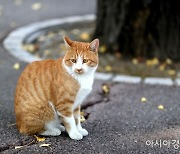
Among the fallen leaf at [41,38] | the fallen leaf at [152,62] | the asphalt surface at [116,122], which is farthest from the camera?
the fallen leaf at [41,38]

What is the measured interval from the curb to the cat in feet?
7.12

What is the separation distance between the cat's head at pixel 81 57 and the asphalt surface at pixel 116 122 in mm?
725

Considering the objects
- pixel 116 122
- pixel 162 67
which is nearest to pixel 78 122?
pixel 116 122

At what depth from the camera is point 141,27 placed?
693cm

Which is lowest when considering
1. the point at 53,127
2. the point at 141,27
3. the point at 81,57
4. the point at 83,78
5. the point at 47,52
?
the point at 47,52

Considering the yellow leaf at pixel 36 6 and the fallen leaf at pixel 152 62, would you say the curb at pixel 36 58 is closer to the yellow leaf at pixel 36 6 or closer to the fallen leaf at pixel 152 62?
the fallen leaf at pixel 152 62

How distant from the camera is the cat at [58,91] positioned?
3.81 metres

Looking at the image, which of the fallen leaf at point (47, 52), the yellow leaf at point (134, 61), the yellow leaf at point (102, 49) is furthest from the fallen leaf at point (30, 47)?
the yellow leaf at point (134, 61)

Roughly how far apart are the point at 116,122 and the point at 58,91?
102 centimetres

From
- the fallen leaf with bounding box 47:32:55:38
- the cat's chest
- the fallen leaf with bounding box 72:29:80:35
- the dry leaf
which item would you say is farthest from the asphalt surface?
the fallen leaf with bounding box 72:29:80:35

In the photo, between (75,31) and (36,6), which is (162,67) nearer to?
(75,31)

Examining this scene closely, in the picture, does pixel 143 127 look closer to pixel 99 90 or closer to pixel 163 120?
pixel 163 120

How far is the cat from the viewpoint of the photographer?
3.81 m

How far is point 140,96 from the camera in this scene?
18.2 ft
